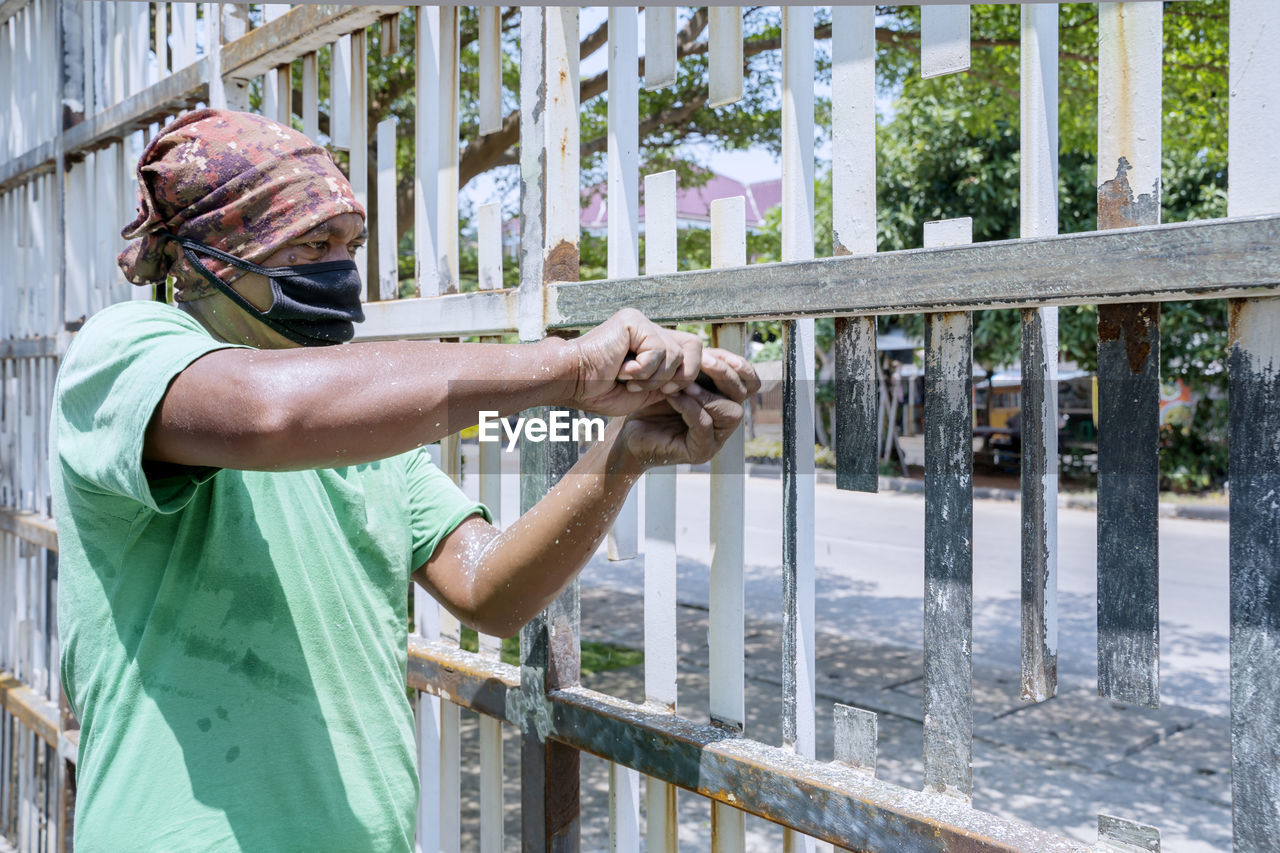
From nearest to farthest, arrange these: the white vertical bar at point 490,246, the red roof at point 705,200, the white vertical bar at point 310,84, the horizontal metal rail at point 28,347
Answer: the white vertical bar at point 490,246 → the white vertical bar at point 310,84 → the horizontal metal rail at point 28,347 → the red roof at point 705,200

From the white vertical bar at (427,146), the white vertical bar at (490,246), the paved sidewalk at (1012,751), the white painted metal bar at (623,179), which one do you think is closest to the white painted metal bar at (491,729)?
the white vertical bar at (490,246)

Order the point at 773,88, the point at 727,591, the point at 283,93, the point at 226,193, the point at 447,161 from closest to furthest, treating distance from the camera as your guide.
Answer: the point at 226,193 → the point at 727,591 → the point at 447,161 → the point at 283,93 → the point at 773,88

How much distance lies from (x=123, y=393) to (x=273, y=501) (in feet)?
1.41

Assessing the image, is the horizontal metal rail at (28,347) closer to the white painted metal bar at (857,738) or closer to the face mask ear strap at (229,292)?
the face mask ear strap at (229,292)

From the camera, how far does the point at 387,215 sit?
8.01ft

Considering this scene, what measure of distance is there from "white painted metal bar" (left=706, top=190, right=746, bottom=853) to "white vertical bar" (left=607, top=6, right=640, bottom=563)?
154 mm

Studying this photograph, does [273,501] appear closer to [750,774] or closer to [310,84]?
[750,774]

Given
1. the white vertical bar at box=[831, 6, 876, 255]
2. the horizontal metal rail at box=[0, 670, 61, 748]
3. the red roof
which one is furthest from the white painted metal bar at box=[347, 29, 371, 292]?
the horizontal metal rail at box=[0, 670, 61, 748]

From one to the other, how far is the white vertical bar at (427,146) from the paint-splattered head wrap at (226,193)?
53 cm

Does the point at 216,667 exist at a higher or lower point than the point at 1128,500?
lower

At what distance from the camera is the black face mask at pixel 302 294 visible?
66.0 inches

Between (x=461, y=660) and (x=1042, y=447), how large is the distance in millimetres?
1380

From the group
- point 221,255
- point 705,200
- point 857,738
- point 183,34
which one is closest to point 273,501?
point 221,255

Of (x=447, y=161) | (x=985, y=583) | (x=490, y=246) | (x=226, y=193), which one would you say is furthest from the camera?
(x=985, y=583)
